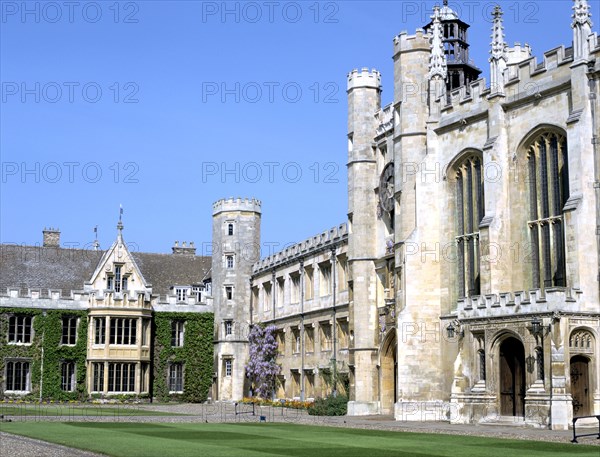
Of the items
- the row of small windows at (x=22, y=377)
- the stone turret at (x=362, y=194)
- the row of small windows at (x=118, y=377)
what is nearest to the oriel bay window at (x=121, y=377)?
the row of small windows at (x=118, y=377)

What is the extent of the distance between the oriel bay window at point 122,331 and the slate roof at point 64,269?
14.2ft

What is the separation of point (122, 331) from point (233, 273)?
8.54 meters

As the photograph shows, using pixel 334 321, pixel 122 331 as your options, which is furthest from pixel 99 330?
pixel 334 321

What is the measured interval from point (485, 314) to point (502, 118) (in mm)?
7052

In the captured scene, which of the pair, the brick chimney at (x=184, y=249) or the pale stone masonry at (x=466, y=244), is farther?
the brick chimney at (x=184, y=249)

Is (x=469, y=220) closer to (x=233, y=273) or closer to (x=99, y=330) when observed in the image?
(x=233, y=273)

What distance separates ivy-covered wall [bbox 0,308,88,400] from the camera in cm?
5681

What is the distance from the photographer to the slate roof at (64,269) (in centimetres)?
6088

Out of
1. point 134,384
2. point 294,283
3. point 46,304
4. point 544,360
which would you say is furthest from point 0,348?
point 544,360

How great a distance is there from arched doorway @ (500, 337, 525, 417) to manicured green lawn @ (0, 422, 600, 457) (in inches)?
231

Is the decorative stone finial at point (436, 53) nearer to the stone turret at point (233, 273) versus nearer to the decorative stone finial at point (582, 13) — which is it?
the decorative stone finial at point (582, 13)

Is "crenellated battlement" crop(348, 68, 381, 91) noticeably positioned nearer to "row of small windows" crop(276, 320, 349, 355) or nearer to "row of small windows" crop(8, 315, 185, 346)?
"row of small windows" crop(276, 320, 349, 355)

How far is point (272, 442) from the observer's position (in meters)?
22.4

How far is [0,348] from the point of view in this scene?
185 ft
